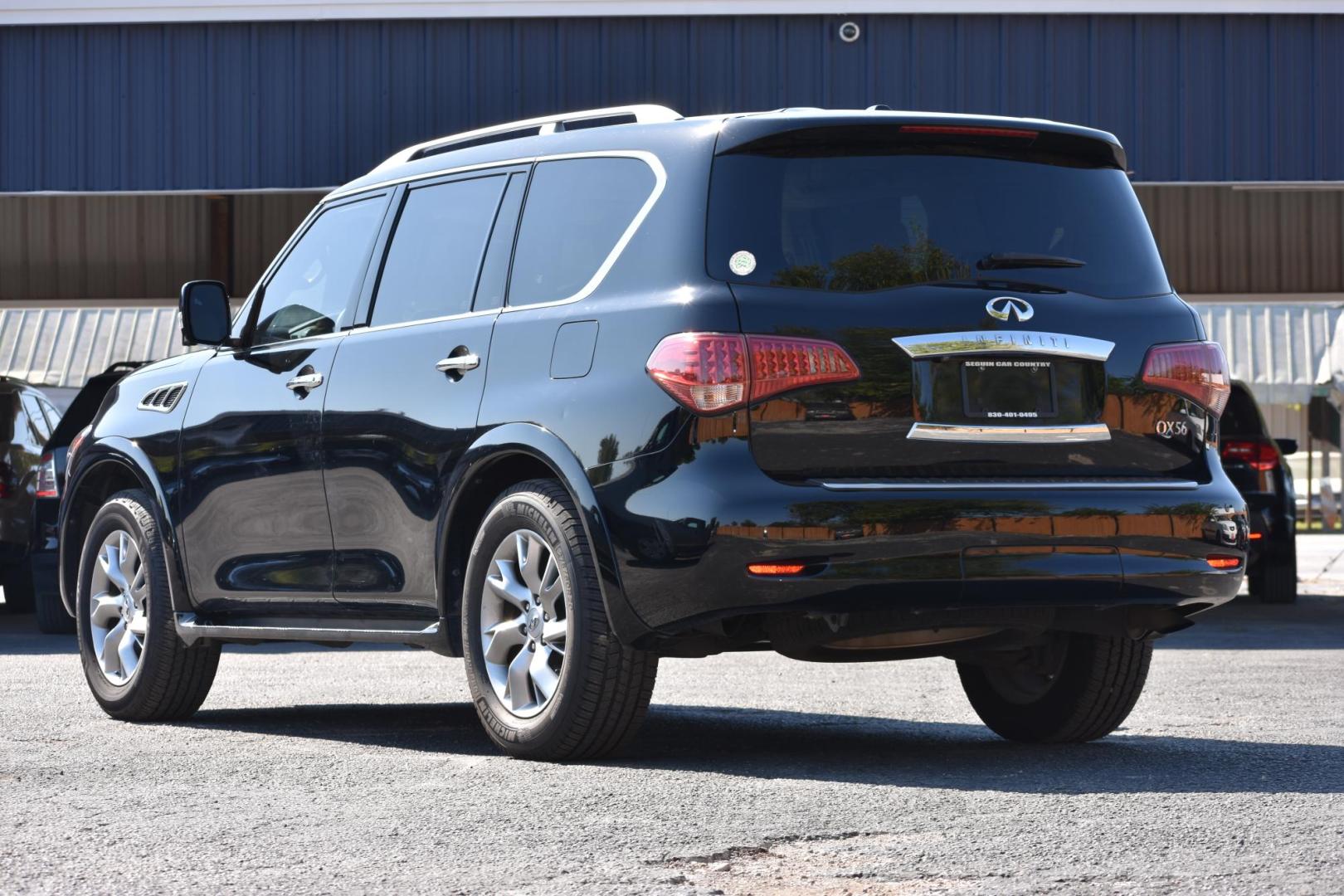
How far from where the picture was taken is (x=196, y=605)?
7797mm

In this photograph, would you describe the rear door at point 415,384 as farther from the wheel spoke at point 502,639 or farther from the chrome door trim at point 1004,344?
the chrome door trim at point 1004,344

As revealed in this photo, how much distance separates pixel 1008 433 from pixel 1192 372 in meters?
0.74

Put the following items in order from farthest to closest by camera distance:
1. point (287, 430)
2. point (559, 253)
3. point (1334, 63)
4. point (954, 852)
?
1. point (1334, 63)
2. point (287, 430)
3. point (559, 253)
4. point (954, 852)

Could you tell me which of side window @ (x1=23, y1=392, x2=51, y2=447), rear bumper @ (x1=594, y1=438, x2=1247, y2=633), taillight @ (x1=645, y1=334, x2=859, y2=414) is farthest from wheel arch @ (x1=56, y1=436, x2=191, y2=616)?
side window @ (x1=23, y1=392, x2=51, y2=447)

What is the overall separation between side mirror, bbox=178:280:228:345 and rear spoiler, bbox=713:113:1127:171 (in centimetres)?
257

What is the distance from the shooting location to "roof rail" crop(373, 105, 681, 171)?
6578mm

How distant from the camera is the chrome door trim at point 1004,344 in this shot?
5.86 m

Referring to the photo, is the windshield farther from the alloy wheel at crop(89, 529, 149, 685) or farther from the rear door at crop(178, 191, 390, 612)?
the alloy wheel at crop(89, 529, 149, 685)

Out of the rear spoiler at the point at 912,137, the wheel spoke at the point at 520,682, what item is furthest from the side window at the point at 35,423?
the rear spoiler at the point at 912,137

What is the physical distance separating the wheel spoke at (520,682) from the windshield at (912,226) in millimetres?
1300

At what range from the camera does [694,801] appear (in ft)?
18.0

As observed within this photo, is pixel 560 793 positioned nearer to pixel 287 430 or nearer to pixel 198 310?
pixel 287 430

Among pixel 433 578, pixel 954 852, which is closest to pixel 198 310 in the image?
pixel 433 578

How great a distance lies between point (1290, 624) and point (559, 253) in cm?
880
